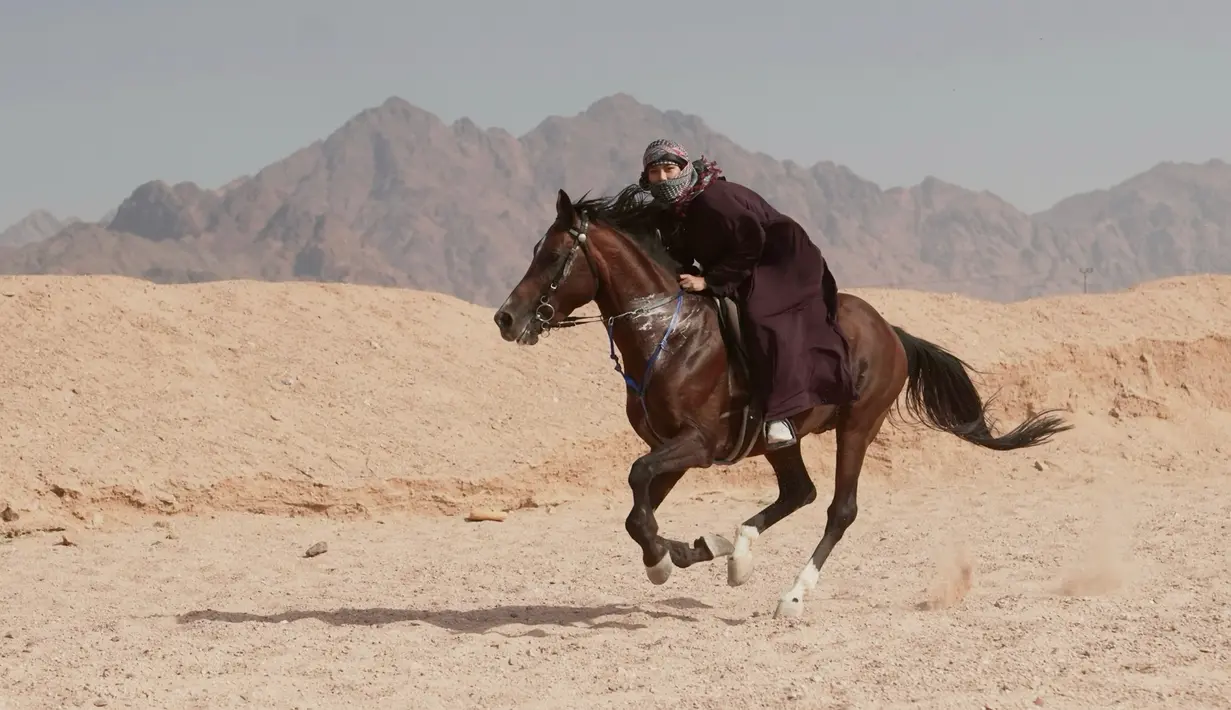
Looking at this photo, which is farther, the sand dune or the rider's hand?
the sand dune

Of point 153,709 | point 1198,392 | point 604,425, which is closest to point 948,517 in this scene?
point 604,425

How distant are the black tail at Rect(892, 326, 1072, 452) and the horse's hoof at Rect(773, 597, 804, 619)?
2.25 meters

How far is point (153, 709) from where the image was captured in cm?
651

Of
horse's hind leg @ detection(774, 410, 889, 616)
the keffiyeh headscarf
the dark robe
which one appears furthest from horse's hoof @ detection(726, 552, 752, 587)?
the keffiyeh headscarf

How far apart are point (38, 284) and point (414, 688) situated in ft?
40.1

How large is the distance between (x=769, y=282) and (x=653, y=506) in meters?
1.62

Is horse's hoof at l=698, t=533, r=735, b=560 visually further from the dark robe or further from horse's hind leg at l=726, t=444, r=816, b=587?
the dark robe

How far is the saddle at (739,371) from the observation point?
841 centimetres

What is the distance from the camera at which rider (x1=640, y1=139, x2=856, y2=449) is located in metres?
8.26

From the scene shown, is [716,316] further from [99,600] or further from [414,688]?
[99,600]

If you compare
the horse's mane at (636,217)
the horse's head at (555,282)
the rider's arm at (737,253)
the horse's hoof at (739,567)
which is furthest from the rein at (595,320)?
the horse's hoof at (739,567)

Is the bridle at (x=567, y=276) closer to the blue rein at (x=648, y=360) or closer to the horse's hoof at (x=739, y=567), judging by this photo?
the blue rein at (x=648, y=360)

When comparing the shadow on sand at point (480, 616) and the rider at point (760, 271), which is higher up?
the rider at point (760, 271)

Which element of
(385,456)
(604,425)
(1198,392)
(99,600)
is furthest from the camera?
(1198,392)
